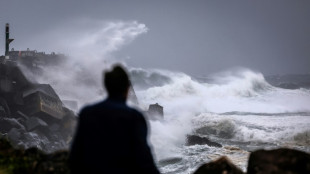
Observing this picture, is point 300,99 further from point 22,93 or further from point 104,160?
point 104,160

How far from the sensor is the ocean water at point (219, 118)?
20750 mm

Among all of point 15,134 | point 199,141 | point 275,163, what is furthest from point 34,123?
point 275,163

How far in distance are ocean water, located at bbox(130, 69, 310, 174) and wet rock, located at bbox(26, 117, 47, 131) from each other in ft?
21.1

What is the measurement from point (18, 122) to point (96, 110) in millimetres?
18986

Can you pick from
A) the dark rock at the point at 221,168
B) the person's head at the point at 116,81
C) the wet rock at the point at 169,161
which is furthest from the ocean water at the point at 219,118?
the person's head at the point at 116,81

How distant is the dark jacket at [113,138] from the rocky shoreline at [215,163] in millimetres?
2103

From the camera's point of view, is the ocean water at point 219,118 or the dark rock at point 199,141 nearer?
the ocean water at point 219,118

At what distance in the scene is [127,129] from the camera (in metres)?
3.13

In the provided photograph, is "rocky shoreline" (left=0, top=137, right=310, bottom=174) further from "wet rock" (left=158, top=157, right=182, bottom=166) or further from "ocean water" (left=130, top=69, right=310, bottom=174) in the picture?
"wet rock" (left=158, top=157, right=182, bottom=166)

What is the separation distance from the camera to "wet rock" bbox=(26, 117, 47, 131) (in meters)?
20.7

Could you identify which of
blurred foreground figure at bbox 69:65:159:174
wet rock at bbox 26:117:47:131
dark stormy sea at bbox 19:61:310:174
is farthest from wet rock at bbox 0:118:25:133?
blurred foreground figure at bbox 69:65:159:174

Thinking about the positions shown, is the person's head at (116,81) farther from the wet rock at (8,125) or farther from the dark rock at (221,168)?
the wet rock at (8,125)

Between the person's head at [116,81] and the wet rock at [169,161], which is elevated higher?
the person's head at [116,81]

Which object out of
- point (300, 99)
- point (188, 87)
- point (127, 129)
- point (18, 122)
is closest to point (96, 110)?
point (127, 129)
